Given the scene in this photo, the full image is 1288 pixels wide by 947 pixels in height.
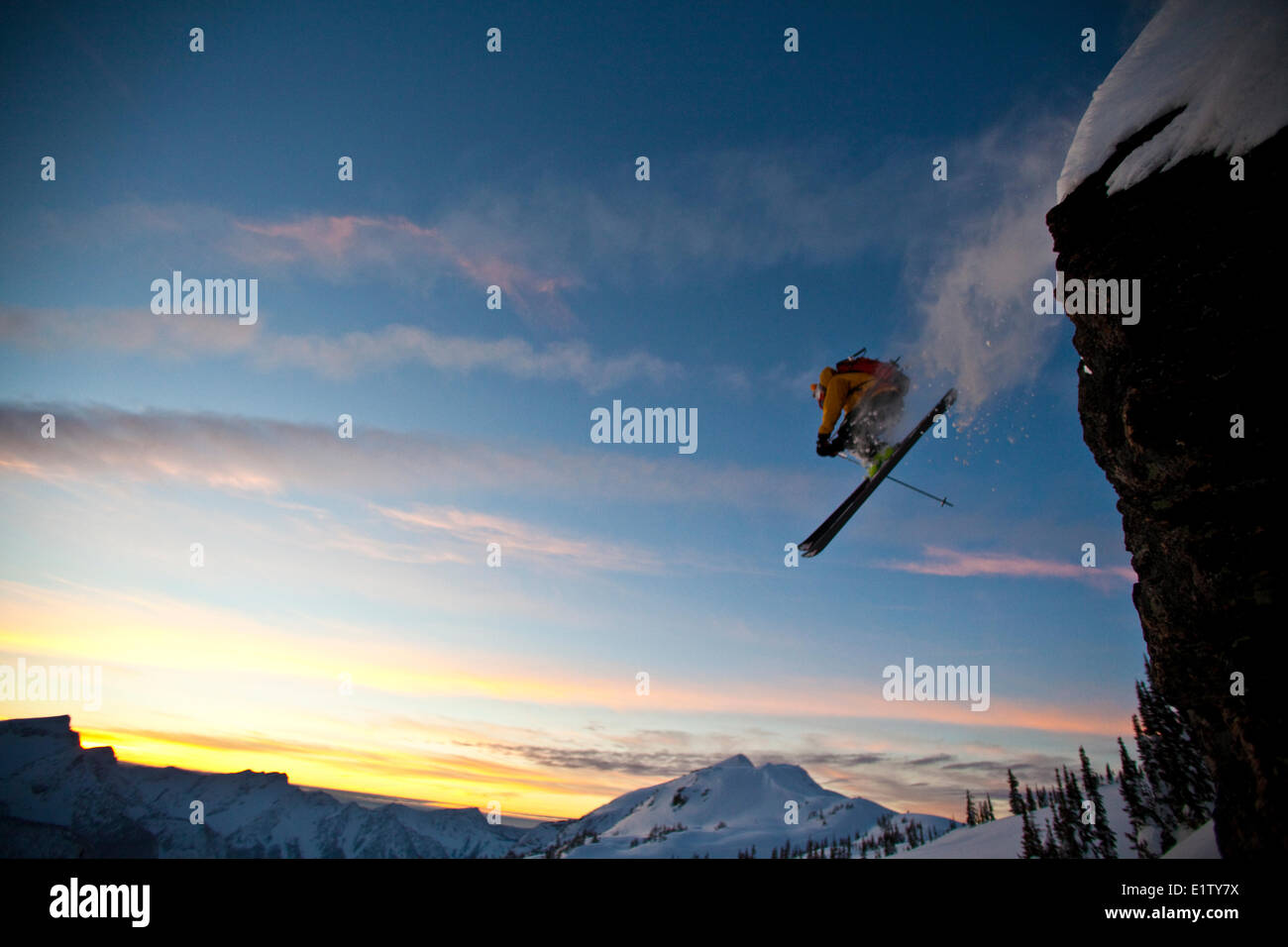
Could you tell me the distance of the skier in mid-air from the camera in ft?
43.5

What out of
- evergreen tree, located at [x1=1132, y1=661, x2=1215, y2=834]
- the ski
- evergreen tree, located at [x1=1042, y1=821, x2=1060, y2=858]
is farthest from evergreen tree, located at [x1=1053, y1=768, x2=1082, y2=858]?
the ski

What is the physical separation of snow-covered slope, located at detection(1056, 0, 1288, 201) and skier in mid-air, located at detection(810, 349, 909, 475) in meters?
4.50

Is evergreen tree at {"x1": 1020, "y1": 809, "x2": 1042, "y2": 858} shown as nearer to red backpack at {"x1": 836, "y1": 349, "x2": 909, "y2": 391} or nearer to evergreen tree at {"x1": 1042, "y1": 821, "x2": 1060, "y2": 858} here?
evergreen tree at {"x1": 1042, "y1": 821, "x2": 1060, "y2": 858}

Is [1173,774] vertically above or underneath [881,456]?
underneath

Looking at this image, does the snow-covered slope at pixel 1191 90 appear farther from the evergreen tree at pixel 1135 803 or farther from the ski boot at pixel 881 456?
the evergreen tree at pixel 1135 803

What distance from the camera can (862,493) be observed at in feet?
46.6

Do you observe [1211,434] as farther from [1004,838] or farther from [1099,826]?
[1004,838]

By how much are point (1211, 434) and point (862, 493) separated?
6.36 meters

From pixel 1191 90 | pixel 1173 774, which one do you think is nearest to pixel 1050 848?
pixel 1173 774

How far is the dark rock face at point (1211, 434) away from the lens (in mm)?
8352
